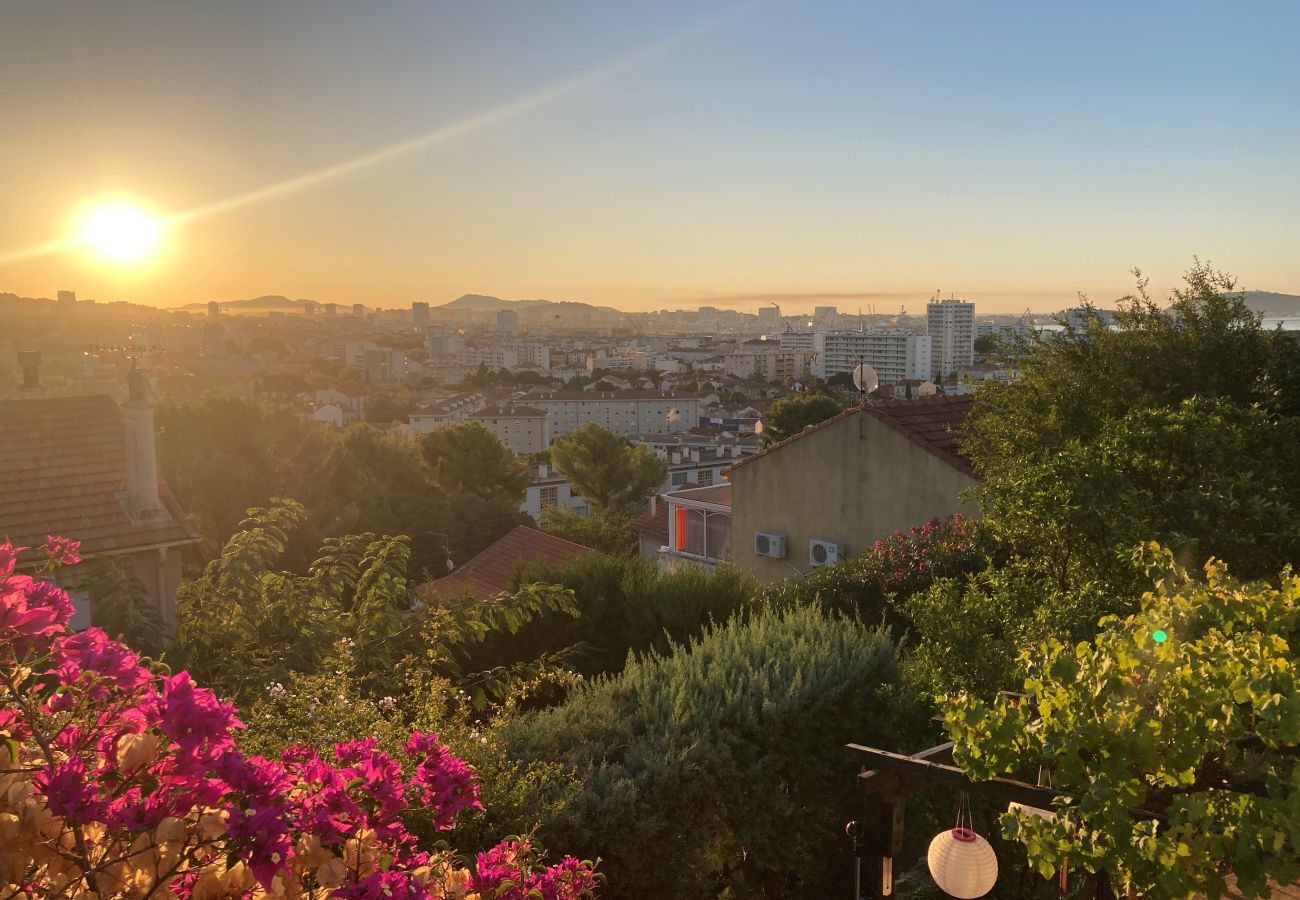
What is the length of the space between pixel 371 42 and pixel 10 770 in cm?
1101

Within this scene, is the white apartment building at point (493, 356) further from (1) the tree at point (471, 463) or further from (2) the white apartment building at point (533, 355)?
(1) the tree at point (471, 463)

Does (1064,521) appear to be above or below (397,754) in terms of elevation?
above

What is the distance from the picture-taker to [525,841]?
3031 millimetres

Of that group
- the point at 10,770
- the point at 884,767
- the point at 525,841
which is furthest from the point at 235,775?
the point at 884,767

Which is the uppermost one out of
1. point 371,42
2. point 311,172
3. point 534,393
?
point 371,42

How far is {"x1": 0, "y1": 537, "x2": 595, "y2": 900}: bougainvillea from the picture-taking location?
1.72m

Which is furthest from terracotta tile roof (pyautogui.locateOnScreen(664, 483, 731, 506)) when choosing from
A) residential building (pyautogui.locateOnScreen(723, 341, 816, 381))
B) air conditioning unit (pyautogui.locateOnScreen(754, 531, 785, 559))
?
residential building (pyautogui.locateOnScreen(723, 341, 816, 381))

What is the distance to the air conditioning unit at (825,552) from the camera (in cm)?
1269

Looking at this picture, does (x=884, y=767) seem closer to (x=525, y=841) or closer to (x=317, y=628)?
(x=525, y=841)

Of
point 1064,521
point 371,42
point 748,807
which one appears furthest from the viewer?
point 371,42

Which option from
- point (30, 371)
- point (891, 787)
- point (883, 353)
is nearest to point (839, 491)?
point (891, 787)

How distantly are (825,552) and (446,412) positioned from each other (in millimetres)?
69850

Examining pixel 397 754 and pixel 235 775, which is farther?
pixel 397 754

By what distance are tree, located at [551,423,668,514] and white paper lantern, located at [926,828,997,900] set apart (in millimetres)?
35508
